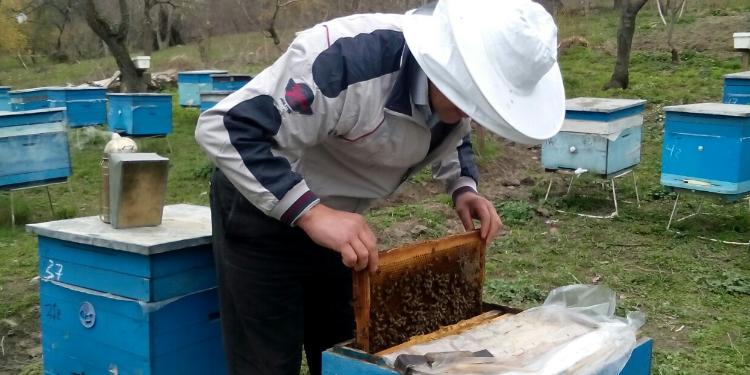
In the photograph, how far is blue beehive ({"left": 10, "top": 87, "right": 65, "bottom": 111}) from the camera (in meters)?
8.91

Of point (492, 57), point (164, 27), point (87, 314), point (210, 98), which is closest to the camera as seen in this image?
point (492, 57)

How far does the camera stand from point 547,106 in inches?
59.7

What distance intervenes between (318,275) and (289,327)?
14 cm

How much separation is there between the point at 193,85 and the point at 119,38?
1.26m

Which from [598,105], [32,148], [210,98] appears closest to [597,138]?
[598,105]

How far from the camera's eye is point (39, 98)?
9.07 metres

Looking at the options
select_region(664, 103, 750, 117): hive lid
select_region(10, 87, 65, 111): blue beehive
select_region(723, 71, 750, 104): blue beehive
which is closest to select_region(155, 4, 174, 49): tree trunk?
select_region(10, 87, 65, 111): blue beehive

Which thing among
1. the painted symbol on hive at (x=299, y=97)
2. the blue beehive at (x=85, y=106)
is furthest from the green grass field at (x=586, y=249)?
the painted symbol on hive at (x=299, y=97)

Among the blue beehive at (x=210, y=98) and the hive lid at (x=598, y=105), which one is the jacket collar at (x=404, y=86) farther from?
the blue beehive at (x=210, y=98)

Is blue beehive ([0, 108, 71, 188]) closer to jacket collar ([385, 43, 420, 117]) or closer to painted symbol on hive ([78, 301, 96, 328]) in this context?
painted symbol on hive ([78, 301, 96, 328])

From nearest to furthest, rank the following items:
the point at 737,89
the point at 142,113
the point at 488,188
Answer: the point at 737,89
the point at 488,188
the point at 142,113

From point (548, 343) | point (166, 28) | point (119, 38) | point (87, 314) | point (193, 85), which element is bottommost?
point (87, 314)

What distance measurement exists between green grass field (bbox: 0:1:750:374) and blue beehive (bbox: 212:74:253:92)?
3.23ft

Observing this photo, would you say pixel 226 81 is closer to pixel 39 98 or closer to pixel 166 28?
pixel 39 98
